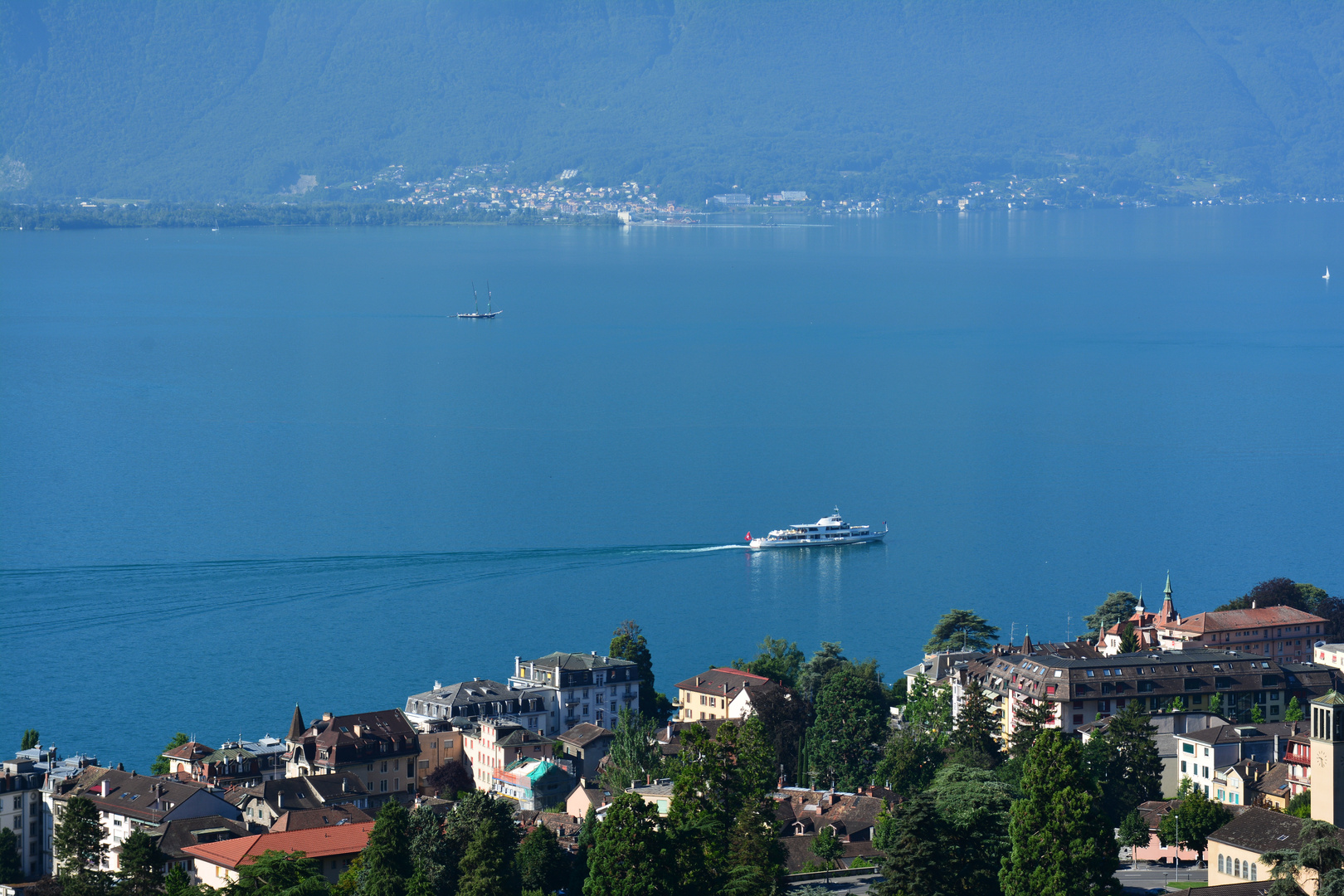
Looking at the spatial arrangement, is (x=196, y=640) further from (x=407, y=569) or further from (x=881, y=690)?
(x=881, y=690)

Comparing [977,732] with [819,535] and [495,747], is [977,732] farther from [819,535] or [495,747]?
[819,535]

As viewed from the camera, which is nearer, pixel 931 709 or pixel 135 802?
pixel 135 802

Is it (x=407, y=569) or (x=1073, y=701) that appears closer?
(x=1073, y=701)

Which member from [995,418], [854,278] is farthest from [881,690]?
[854,278]

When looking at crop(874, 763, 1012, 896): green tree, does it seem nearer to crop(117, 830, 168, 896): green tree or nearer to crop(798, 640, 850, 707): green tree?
crop(117, 830, 168, 896): green tree

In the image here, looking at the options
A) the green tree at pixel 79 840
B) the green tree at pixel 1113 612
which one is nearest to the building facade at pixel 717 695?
the green tree at pixel 1113 612

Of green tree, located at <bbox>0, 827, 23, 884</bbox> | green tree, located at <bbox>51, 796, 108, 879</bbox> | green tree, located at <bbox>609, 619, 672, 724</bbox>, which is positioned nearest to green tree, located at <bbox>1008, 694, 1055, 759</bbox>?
green tree, located at <bbox>609, 619, 672, 724</bbox>

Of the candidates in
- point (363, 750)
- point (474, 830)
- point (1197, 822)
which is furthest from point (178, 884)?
point (1197, 822)
